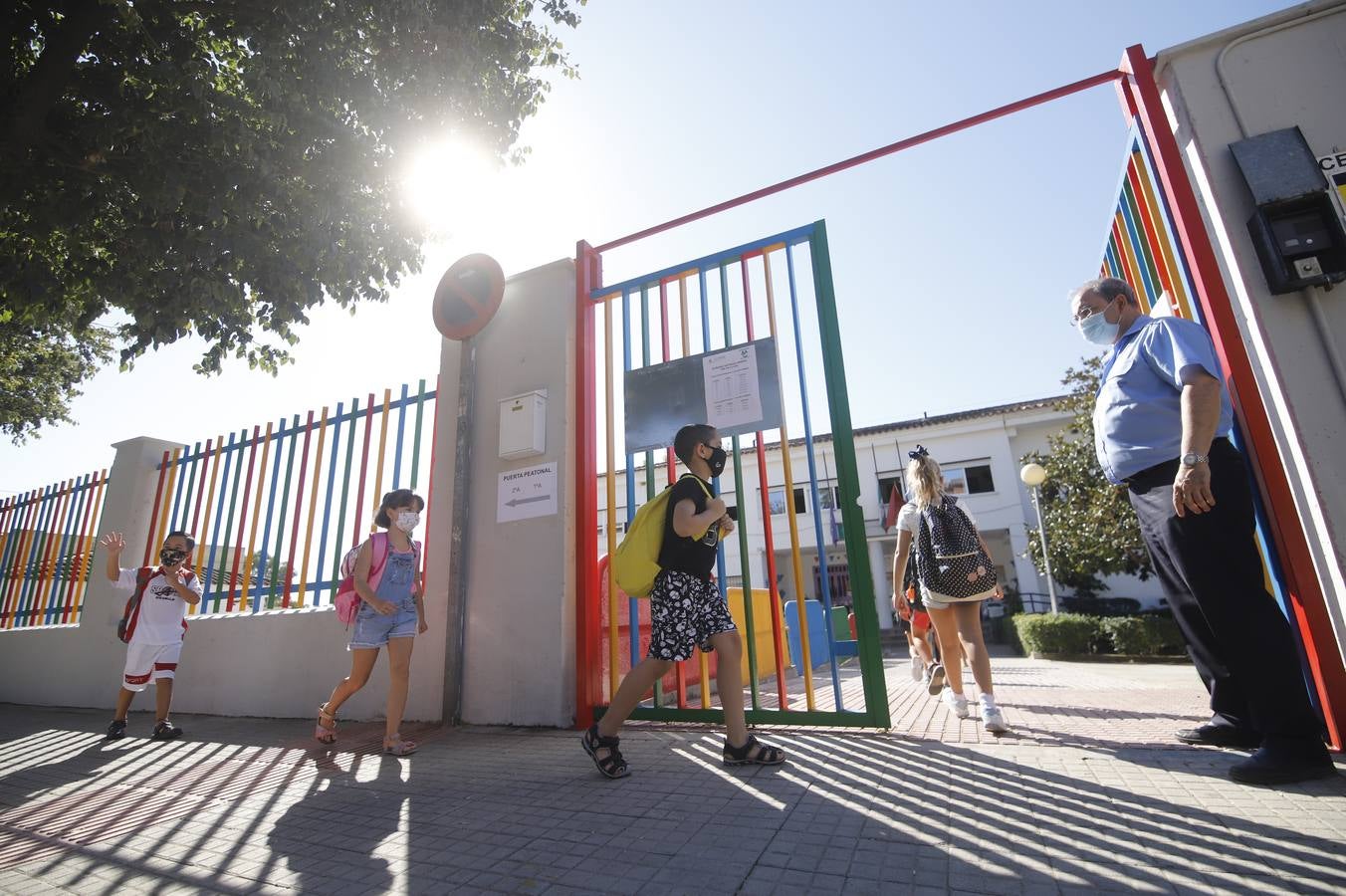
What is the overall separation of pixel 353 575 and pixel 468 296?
2554 millimetres

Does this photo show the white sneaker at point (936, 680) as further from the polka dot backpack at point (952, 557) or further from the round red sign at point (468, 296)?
the round red sign at point (468, 296)

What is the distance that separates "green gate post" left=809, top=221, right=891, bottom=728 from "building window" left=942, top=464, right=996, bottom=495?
78.3ft

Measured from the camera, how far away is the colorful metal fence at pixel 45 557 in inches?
302

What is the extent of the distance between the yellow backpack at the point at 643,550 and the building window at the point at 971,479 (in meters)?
25.0

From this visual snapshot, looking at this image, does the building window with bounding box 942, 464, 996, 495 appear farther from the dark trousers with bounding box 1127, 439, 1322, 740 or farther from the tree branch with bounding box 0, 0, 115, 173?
the tree branch with bounding box 0, 0, 115, 173

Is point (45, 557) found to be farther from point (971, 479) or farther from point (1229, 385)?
point (971, 479)

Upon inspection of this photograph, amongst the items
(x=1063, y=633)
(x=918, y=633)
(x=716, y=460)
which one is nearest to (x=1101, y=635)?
(x=1063, y=633)

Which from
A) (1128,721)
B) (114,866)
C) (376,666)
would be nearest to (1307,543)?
(1128,721)

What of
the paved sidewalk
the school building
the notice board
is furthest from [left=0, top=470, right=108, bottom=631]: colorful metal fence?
the school building

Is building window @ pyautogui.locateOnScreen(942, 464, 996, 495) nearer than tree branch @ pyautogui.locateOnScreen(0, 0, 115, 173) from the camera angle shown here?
No

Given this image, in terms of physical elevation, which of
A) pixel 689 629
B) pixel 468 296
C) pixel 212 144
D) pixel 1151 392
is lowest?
pixel 689 629

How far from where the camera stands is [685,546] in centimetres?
313

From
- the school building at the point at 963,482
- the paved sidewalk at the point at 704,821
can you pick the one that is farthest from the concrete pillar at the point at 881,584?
the paved sidewalk at the point at 704,821

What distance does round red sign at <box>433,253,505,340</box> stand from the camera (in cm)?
522
